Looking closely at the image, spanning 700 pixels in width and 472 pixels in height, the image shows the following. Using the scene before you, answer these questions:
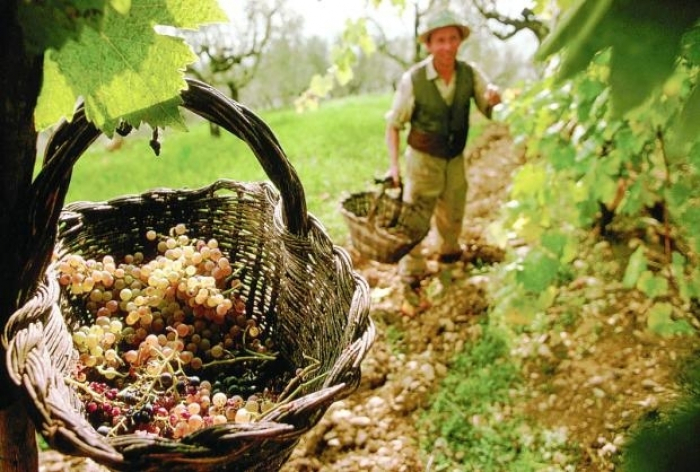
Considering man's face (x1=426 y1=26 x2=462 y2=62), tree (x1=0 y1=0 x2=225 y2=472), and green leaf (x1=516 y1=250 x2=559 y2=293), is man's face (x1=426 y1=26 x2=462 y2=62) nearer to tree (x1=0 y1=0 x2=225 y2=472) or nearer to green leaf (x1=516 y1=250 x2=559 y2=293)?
green leaf (x1=516 y1=250 x2=559 y2=293)

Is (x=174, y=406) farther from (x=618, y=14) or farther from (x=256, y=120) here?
(x=618, y=14)

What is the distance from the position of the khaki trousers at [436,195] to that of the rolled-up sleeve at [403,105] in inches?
10.0

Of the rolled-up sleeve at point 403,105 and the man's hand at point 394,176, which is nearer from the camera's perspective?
the rolled-up sleeve at point 403,105

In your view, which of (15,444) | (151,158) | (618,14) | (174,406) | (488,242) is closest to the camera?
(618,14)

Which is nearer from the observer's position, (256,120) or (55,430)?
(55,430)

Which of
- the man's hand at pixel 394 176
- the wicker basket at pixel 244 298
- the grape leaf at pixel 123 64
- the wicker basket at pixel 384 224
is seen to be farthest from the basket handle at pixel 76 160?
the man's hand at pixel 394 176

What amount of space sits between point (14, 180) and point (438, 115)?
3545 millimetres

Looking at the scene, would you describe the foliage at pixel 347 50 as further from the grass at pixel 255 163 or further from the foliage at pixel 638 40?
the foliage at pixel 638 40

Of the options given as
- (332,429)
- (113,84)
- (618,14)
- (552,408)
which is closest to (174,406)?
(113,84)

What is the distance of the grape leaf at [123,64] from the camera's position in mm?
585

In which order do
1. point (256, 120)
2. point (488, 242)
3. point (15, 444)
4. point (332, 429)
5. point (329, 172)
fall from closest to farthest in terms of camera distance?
point (15, 444)
point (256, 120)
point (332, 429)
point (488, 242)
point (329, 172)

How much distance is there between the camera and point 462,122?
13.5 feet

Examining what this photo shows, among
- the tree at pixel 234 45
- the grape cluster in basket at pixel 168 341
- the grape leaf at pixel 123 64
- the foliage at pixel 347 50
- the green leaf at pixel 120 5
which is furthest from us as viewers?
the tree at pixel 234 45

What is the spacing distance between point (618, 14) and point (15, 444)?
1.11 m
